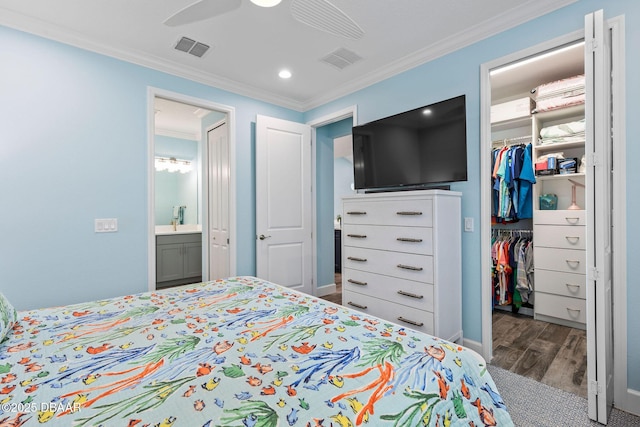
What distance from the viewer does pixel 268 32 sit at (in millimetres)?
2443

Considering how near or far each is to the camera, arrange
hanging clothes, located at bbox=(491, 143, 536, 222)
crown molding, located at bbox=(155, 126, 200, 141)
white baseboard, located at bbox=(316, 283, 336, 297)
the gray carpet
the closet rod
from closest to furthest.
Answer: the gray carpet
hanging clothes, located at bbox=(491, 143, 536, 222)
the closet rod
white baseboard, located at bbox=(316, 283, 336, 297)
crown molding, located at bbox=(155, 126, 200, 141)

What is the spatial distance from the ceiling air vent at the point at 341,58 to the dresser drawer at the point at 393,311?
2215mm

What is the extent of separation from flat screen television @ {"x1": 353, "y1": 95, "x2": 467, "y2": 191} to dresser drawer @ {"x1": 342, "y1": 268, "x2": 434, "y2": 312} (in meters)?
0.87

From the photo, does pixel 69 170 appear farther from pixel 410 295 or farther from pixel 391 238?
pixel 410 295

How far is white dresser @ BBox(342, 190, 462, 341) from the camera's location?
2268 mm

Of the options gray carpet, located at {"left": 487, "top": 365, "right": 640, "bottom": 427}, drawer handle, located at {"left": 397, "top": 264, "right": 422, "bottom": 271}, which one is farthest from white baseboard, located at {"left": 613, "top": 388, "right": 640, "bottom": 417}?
drawer handle, located at {"left": 397, "top": 264, "right": 422, "bottom": 271}

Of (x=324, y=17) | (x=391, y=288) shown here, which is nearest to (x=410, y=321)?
(x=391, y=288)

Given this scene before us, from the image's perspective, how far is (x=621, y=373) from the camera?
1.82 metres

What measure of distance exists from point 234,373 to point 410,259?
69.7 inches

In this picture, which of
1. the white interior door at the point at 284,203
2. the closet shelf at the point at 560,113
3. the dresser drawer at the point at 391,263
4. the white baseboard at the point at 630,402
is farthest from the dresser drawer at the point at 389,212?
the closet shelf at the point at 560,113

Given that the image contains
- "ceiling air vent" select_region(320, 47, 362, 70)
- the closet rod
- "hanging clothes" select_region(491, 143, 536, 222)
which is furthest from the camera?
the closet rod

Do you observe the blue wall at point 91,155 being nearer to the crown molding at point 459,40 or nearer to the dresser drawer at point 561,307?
the crown molding at point 459,40

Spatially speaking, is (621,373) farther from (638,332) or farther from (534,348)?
(534,348)

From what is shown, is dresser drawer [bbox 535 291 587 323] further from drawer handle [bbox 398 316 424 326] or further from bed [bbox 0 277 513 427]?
bed [bbox 0 277 513 427]
